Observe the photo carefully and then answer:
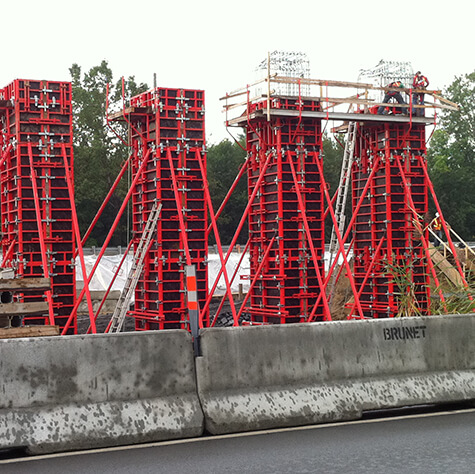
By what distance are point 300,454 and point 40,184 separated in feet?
46.0

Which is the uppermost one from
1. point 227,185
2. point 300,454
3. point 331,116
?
point 227,185

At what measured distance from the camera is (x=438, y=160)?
78.2m

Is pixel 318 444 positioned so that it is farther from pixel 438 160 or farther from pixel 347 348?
pixel 438 160

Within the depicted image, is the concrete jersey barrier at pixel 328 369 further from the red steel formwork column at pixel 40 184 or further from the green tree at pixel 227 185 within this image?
the green tree at pixel 227 185

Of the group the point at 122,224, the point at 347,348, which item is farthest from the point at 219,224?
the point at 347,348

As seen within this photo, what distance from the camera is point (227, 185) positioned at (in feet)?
241

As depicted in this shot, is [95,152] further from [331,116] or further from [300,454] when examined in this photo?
[300,454]

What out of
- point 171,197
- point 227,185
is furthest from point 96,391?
point 227,185

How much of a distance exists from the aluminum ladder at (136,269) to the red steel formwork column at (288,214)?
3070mm

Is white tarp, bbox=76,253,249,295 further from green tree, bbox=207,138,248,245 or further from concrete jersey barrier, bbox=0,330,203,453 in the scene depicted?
green tree, bbox=207,138,248,245

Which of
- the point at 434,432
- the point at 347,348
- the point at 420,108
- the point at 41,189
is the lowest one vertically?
the point at 434,432

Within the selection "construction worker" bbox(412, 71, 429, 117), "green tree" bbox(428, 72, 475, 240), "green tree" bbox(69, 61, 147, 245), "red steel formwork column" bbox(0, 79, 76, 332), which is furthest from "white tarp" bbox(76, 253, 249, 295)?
"green tree" bbox(428, 72, 475, 240)

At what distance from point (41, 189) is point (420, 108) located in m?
10.6

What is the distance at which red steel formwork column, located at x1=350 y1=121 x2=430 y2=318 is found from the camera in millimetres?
24734
